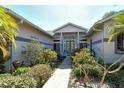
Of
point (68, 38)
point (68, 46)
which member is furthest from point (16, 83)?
point (68, 46)

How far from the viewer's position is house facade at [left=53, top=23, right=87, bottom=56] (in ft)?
87.4

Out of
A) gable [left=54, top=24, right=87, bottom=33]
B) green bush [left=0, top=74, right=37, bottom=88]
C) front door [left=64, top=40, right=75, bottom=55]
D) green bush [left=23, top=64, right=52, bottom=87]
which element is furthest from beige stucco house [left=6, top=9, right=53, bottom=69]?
front door [left=64, top=40, right=75, bottom=55]

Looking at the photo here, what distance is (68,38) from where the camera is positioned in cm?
2861

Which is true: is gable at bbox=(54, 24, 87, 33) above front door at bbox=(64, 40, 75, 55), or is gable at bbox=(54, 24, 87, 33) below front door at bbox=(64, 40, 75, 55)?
above

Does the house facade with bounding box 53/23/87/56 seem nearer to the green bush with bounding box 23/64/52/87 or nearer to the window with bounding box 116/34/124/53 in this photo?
the window with bounding box 116/34/124/53

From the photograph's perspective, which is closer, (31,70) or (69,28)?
(31,70)

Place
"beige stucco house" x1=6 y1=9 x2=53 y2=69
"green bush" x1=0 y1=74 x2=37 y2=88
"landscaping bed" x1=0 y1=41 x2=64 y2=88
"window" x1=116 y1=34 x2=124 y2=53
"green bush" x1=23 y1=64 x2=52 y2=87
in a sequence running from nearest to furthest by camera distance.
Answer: "green bush" x1=0 y1=74 x2=37 y2=88 < "landscaping bed" x1=0 y1=41 x2=64 y2=88 < "green bush" x1=23 y1=64 x2=52 y2=87 < "beige stucco house" x1=6 y1=9 x2=53 y2=69 < "window" x1=116 y1=34 x2=124 y2=53

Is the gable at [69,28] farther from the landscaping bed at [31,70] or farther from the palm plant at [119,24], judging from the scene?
the palm plant at [119,24]

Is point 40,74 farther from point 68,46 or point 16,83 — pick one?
point 68,46

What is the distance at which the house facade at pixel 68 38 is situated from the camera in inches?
1049

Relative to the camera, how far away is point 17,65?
42.0ft

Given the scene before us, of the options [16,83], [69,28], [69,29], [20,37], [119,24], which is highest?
[69,28]
